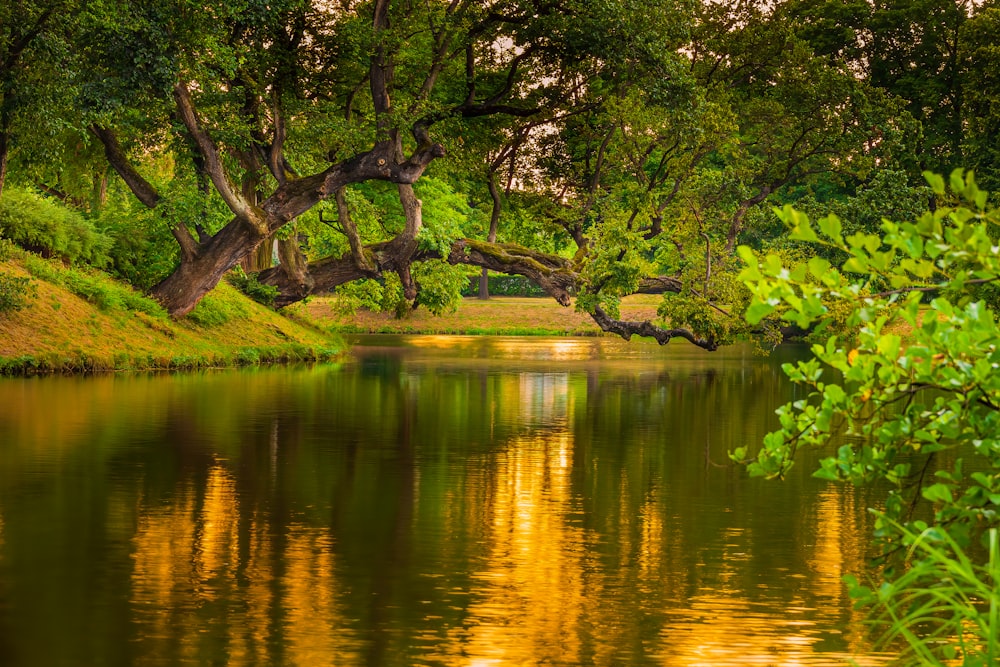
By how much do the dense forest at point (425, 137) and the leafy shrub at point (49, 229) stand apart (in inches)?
3.1

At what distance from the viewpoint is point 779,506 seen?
46.4ft

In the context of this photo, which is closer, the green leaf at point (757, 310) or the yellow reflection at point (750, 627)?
the green leaf at point (757, 310)

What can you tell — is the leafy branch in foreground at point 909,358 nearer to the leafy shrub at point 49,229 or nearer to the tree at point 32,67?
the tree at point 32,67

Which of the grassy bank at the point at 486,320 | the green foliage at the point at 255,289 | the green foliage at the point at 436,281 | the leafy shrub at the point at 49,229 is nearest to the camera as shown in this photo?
the leafy shrub at the point at 49,229

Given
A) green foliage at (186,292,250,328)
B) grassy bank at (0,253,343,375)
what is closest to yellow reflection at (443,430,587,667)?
grassy bank at (0,253,343,375)

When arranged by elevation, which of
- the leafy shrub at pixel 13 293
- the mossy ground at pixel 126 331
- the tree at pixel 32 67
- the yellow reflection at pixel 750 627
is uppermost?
the tree at pixel 32 67

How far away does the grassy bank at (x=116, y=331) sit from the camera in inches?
1251

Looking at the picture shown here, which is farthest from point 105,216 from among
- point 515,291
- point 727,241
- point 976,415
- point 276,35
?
point 515,291

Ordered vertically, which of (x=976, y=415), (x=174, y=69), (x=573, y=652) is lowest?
(x=573, y=652)

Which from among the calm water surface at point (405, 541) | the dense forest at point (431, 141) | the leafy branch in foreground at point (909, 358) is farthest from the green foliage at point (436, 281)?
the leafy branch in foreground at point (909, 358)

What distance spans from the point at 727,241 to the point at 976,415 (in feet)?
121

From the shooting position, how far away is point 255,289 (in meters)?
43.4

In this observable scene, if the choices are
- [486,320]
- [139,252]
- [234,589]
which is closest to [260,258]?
[139,252]

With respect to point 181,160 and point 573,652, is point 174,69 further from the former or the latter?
point 573,652
